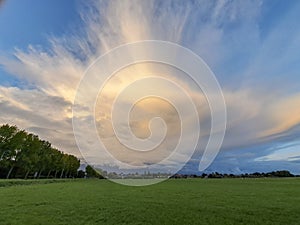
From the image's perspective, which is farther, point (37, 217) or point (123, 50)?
point (123, 50)

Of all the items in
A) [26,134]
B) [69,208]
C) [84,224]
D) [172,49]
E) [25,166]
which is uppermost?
[26,134]

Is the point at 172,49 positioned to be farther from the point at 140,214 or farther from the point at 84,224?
the point at 84,224

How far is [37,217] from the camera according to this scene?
16875 millimetres

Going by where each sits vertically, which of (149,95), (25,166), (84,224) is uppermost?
(25,166)

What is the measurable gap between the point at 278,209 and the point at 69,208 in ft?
44.3

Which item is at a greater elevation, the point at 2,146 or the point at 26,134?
the point at 26,134

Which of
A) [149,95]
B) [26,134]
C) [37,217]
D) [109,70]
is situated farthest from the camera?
[26,134]

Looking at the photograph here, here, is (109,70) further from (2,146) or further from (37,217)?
(2,146)

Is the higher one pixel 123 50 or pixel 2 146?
pixel 2 146

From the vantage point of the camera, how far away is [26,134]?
275ft

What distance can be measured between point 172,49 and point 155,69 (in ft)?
11.7

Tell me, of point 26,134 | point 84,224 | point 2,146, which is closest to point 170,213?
point 84,224

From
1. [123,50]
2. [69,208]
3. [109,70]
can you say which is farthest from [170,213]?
[123,50]

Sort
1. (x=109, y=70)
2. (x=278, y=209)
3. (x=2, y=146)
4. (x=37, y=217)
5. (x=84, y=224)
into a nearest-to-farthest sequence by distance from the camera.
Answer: (x=84, y=224)
(x=37, y=217)
(x=278, y=209)
(x=109, y=70)
(x=2, y=146)
